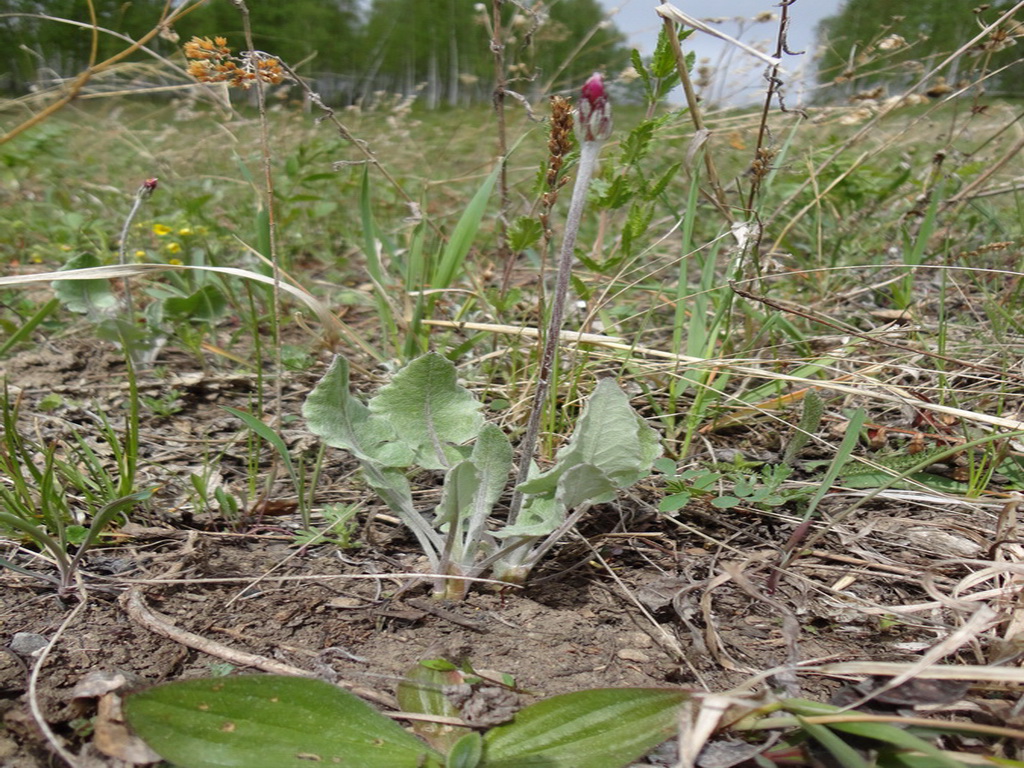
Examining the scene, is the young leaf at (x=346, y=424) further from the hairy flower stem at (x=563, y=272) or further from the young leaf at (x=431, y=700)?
the young leaf at (x=431, y=700)

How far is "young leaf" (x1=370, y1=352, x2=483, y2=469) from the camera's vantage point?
1.29m

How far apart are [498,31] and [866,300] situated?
1.62m

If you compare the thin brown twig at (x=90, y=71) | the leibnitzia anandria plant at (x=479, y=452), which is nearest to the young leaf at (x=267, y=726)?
the leibnitzia anandria plant at (x=479, y=452)

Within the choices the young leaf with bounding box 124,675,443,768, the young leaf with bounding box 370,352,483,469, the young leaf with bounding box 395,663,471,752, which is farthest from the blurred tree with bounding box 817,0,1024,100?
the young leaf with bounding box 124,675,443,768

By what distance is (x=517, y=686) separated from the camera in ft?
3.44

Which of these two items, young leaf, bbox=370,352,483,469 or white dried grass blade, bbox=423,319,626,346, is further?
white dried grass blade, bbox=423,319,626,346

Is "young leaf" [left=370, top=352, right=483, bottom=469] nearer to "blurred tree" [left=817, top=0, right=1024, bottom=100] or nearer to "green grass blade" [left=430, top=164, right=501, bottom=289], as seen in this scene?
"green grass blade" [left=430, top=164, right=501, bottom=289]

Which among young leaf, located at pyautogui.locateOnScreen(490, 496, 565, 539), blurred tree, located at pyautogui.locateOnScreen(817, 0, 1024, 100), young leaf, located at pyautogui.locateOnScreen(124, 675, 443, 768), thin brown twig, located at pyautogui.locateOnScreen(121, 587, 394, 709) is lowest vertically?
thin brown twig, located at pyautogui.locateOnScreen(121, 587, 394, 709)

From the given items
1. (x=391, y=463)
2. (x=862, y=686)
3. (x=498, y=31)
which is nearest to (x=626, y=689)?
(x=862, y=686)

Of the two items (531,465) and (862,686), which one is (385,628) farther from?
(862,686)

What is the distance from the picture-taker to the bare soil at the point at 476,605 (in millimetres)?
1063

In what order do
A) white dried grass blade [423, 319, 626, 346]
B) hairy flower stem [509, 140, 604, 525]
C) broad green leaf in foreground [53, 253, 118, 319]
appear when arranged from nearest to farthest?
hairy flower stem [509, 140, 604, 525], white dried grass blade [423, 319, 626, 346], broad green leaf in foreground [53, 253, 118, 319]

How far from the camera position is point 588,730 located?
36.7 inches

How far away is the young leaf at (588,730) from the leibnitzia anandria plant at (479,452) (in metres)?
0.25
